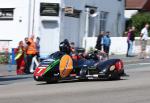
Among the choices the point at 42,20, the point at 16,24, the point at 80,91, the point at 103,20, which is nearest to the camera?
the point at 80,91

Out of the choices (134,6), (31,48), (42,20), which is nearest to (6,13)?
(42,20)

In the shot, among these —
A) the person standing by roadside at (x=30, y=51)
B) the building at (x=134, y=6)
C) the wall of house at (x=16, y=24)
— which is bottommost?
the person standing by roadside at (x=30, y=51)

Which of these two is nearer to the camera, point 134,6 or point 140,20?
point 140,20

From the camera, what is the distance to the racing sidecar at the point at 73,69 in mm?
19078

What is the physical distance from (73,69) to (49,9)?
53.5 feet

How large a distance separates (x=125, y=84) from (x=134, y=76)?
3.19 m

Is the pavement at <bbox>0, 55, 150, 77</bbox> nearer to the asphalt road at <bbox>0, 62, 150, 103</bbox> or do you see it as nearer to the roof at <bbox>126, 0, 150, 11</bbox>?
the asphalt road at <bbox>0, 62, 150, 103</bbox>

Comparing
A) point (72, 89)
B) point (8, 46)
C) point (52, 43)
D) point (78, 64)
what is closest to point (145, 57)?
point (52, 43)

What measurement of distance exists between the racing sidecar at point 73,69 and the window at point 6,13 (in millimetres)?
16493

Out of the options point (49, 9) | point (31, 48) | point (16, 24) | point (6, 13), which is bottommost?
point (31, 48)

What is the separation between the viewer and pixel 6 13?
119 ft

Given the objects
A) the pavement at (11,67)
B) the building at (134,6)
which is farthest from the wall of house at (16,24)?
the building at (134,6)

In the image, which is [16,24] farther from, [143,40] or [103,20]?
[103,20]

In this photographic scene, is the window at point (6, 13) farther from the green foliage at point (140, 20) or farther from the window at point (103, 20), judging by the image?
the green foliage at point (140, 20)
